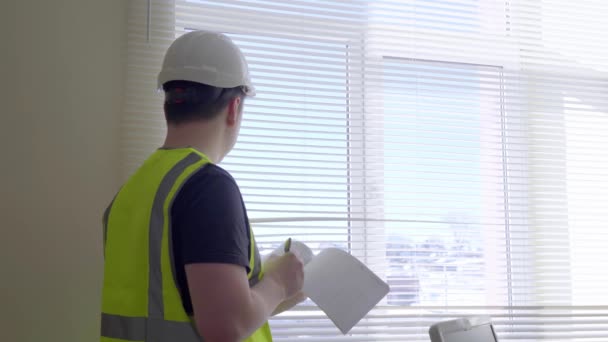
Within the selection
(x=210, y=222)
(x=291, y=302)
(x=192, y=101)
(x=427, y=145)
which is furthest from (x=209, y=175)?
(x=427, y=145)

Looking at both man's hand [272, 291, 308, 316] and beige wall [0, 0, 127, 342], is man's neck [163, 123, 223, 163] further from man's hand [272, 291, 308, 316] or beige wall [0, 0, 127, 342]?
beige wall [0, 0, 127, 342]

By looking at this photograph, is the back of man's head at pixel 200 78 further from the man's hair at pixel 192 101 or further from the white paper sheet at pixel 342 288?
the white paper sheet at pixel 342 288

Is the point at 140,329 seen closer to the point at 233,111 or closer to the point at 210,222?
the point at 210,222

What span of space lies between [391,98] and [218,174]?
1259 millimetres

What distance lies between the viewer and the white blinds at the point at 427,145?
2.07 meters

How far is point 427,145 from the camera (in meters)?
2.25

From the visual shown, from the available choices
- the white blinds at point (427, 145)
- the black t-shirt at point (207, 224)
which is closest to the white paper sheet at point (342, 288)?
the black t-shirt at point (207, 224)

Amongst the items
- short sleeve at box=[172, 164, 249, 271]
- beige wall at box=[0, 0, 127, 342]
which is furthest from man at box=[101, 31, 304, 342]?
beige wall at box=[0, 0, 127, 342]

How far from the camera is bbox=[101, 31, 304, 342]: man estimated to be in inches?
40.3

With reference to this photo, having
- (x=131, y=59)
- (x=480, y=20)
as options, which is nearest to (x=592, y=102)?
(x=480, y=20)

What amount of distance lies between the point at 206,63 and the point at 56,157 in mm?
825

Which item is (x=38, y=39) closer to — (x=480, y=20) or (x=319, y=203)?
(x=319, y=203)

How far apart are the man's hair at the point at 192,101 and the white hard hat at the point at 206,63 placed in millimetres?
12

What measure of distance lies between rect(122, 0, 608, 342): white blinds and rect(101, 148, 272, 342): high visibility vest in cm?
78
